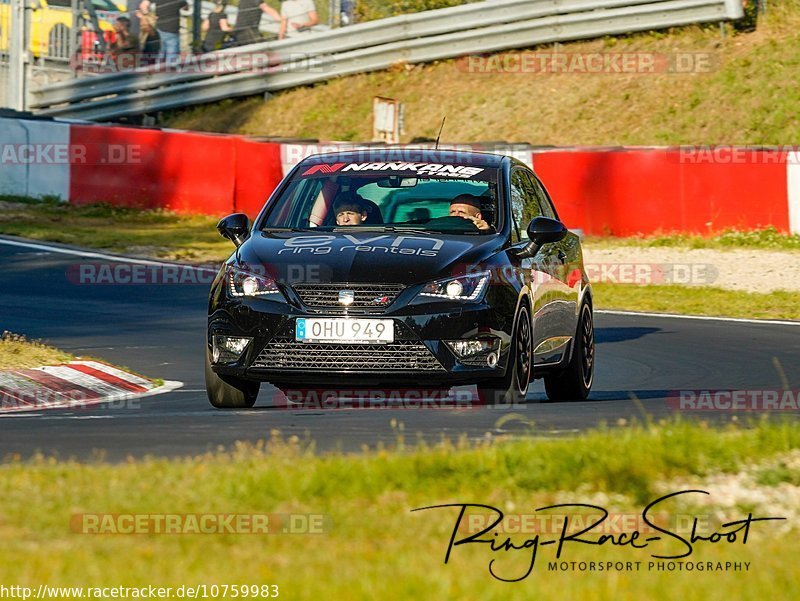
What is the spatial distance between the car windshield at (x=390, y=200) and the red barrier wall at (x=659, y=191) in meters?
11.1

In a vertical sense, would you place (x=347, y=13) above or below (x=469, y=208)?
above

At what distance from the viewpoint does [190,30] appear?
30969 millimetres

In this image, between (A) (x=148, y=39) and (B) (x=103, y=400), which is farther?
(A) (x=148, y=39)

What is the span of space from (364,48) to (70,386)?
22271mm

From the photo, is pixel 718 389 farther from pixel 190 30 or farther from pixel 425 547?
pixel 190 30

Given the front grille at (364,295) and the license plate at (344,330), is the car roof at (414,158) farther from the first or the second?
the license plate at (344,330)

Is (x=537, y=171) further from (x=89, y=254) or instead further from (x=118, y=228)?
(x=118, y=228)

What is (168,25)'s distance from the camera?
30.7 metres

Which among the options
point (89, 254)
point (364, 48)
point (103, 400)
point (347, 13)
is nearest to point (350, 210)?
point (103, 400)

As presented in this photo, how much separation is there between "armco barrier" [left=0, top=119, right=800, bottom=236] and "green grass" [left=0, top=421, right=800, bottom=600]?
45.3 feet

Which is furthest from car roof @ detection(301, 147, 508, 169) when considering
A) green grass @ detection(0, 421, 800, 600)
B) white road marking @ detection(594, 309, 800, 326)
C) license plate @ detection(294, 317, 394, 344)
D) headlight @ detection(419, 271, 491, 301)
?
white road marking @ detection(594, 309, 800, 326)

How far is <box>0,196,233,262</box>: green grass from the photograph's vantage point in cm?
2158

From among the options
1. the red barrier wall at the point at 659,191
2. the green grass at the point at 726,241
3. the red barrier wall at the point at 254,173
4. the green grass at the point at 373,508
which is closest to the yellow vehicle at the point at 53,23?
the red barrier wall at the point at 254,173

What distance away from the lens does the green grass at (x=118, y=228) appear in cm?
2158
